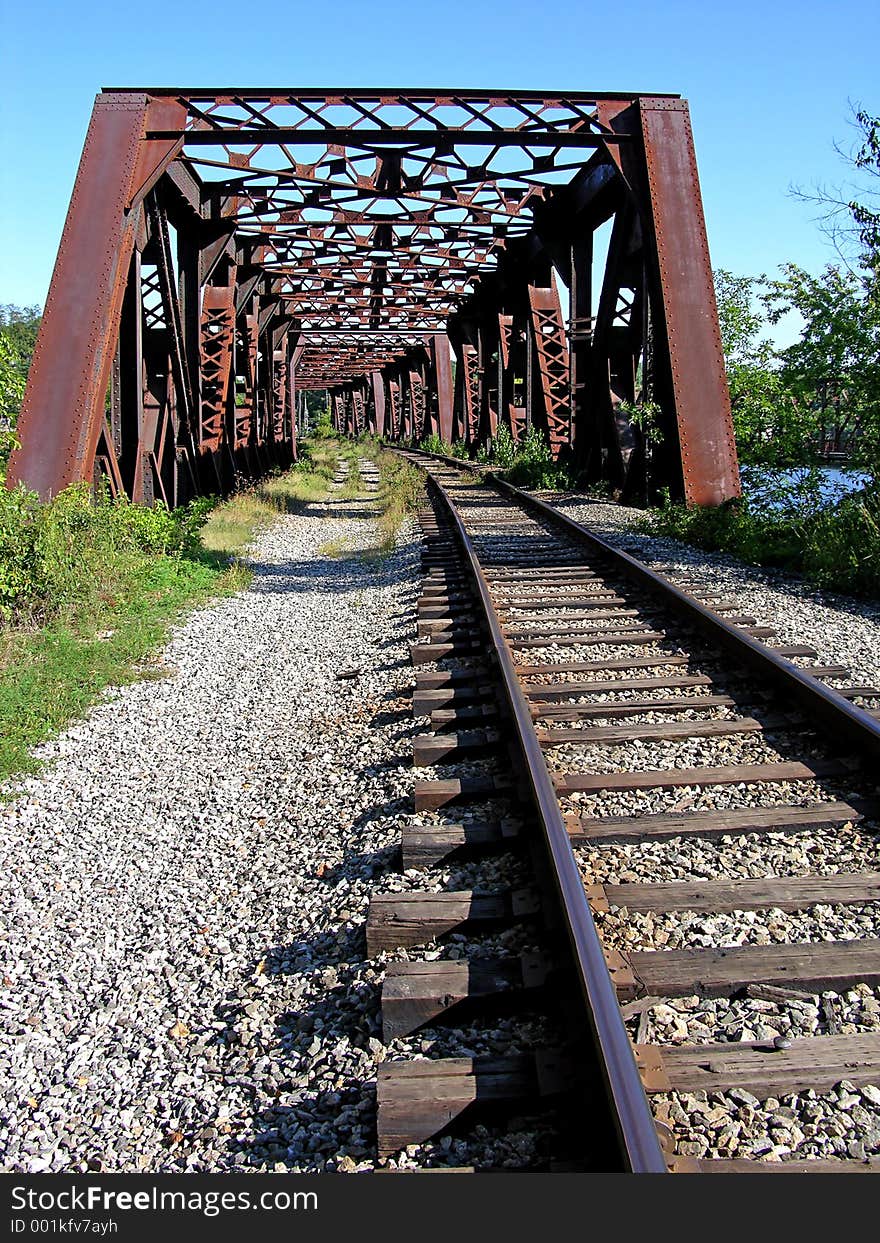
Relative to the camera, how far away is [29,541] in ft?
27.4

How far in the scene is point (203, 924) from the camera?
3.72 meters

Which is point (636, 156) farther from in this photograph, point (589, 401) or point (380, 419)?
point (380, 419)

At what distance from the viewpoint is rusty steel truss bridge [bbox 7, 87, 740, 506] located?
444 inches

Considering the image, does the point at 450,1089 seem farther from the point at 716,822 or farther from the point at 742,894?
the point at 716,822

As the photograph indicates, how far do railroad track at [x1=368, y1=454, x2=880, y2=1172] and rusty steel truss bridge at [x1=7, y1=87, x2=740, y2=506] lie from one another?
20.6 ft

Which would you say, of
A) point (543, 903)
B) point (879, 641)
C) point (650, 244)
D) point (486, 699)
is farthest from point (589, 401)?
point (543, 903)

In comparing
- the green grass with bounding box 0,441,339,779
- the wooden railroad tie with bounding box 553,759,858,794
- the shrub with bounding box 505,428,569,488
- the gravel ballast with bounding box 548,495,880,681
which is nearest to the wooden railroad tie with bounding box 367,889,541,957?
the wooden railroad tie with bounding box 553,759,858,794

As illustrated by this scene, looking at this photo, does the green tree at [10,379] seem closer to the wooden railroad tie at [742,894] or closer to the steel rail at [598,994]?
the steel rail at [598,994]

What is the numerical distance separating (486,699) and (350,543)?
9.39 meters

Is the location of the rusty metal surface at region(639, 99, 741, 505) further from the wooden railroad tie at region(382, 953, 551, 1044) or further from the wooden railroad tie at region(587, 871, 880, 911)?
the wooden railroad tie at region(382, 953, 551, 1044)

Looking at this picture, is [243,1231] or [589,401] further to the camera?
[589,401]

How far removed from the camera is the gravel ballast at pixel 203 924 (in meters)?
2.65

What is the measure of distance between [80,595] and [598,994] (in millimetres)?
6947

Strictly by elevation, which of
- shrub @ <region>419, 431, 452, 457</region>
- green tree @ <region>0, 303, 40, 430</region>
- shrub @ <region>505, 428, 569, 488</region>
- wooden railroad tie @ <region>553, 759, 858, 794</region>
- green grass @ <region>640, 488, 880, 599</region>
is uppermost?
shrub @ <region>419, 431, 452, 457</region>
